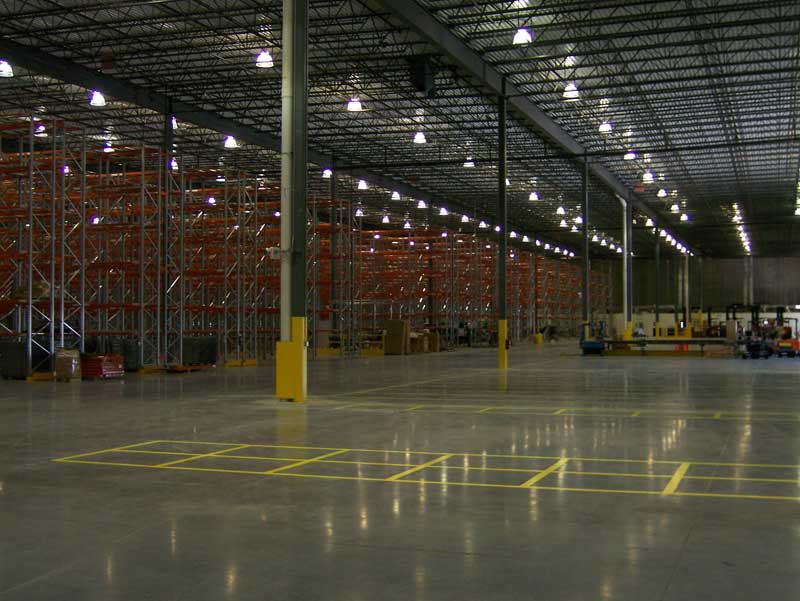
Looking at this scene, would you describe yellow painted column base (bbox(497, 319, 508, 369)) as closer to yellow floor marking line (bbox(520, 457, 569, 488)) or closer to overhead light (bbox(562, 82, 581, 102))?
overhead light (bbox(562, 82, 581, 102))

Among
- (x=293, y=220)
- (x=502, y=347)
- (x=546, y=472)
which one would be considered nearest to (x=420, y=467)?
(x=546, y=472)

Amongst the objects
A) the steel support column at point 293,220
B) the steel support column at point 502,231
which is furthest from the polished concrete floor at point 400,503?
the steel support column at point 502,231

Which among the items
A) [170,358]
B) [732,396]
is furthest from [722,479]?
[170,358]

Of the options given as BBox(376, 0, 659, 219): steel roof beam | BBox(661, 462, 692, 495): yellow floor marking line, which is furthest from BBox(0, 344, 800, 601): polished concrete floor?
BBox(376, 0, 659, 219): steel roof beam

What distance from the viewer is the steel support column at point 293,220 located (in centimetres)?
1906

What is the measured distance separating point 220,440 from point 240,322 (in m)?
21.8

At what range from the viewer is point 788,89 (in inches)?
1350

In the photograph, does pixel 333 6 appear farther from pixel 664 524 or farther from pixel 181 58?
pixel 664 524

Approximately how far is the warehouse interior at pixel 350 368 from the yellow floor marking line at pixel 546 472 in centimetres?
6

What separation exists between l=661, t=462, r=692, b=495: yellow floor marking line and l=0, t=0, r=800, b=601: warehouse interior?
193 millimetres

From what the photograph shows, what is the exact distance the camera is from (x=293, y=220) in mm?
19109

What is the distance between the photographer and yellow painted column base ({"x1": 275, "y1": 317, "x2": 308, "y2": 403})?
19031mm

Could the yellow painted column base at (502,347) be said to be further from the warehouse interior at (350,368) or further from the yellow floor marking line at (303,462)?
the yellow floor marking line at (303,462)

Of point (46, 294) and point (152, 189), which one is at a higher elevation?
point (152, 189)
